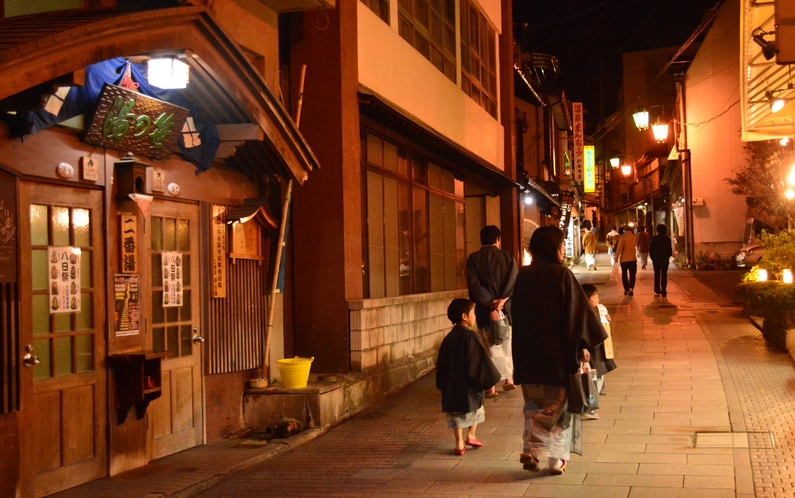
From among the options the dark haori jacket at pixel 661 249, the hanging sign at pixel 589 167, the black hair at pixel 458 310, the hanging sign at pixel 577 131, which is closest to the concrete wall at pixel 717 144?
the hanging sign at pixel 577 131

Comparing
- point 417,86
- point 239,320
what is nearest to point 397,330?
point 239,320

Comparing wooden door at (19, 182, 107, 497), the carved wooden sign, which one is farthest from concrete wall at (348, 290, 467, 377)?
wooden door at (19, 182, 107, 497)

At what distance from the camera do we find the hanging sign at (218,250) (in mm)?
9477

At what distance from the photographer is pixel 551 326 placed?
23.6 feet

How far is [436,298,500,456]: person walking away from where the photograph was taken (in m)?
8.15

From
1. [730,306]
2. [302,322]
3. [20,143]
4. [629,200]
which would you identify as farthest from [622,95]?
[20,143]

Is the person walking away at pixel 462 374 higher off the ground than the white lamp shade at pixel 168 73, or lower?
lower

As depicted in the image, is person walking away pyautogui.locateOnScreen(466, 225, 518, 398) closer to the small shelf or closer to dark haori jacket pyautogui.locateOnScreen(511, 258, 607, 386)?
dark haori jacket pyautogui.locateOnScreen(511, 258, 607, 386)

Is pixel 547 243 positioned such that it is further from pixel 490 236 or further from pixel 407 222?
pixel 407 222

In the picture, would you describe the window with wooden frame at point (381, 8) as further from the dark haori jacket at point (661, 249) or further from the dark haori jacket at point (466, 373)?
the dark haori jacket at point (661, 249)

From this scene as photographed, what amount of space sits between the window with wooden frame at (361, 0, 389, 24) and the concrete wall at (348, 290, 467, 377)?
4.84 m

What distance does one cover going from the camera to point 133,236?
8227mm

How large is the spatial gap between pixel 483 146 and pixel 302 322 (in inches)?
406

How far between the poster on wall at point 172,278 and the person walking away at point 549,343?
3.91 m
